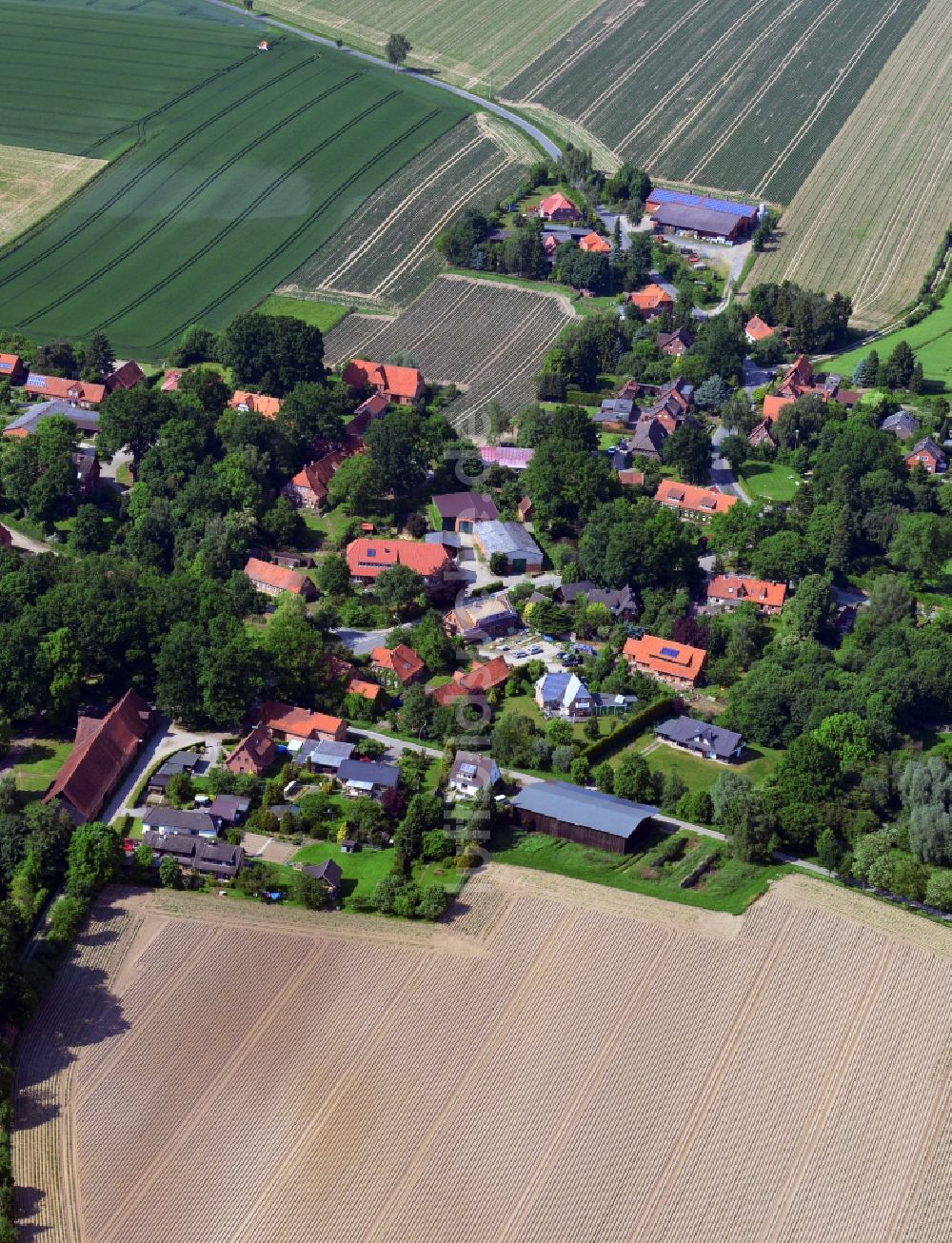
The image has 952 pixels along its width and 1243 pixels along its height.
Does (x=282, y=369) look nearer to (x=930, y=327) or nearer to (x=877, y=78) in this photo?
(x=930, y=327)

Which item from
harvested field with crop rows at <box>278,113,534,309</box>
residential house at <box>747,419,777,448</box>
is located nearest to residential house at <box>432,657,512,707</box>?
residential house at <box>747,419,777,448</box>

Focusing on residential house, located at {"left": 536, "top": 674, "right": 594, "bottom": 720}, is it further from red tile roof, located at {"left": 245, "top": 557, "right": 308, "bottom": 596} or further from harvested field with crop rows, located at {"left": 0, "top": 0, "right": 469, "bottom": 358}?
harvested field with crop rows, located at {"left": 0, "top": 0, "right": 469, "bottom": 358}

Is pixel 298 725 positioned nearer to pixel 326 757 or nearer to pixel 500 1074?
pixel 326 757

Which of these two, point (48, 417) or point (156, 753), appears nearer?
point (156, 753)

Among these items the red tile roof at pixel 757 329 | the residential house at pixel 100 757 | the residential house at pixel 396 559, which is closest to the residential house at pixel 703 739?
the residential house at pixel 396 559

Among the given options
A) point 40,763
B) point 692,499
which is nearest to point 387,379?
point 692,499

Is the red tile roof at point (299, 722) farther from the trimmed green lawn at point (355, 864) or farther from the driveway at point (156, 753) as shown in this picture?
the trimmed green lawn at point (355, 864)
